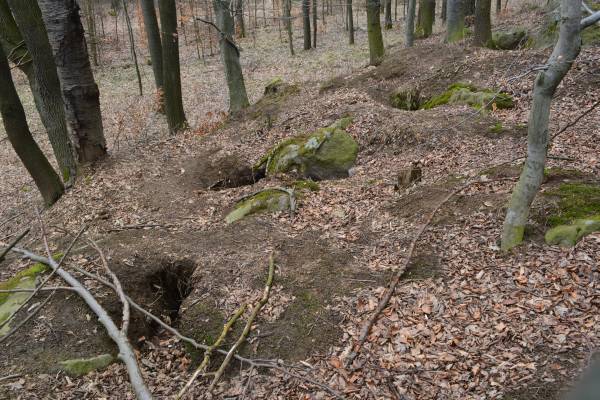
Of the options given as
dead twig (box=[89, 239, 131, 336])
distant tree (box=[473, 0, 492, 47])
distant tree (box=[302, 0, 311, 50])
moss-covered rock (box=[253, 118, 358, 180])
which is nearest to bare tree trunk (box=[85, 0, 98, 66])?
distant tree (box=[302, 0, 311, 50])

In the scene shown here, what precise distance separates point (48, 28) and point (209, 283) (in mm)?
6428

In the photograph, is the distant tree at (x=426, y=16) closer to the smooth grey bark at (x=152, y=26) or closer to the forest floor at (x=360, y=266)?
the forest floor at (x=360, y=266)

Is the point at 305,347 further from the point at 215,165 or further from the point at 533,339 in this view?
the point at 215,165

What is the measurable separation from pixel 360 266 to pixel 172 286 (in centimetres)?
272

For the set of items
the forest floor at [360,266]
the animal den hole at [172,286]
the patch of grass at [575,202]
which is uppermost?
the patch of grass at [575,202]

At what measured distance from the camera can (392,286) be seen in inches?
194

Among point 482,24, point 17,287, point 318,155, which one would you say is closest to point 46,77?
point 17,287

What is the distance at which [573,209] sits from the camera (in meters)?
5.23

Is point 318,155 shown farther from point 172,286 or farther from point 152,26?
point 152,26

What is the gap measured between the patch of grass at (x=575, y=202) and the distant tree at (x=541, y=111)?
0.59 metres

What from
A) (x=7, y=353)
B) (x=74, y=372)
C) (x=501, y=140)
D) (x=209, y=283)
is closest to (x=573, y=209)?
(x=501, y=140)

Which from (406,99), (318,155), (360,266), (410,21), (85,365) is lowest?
(85,365)

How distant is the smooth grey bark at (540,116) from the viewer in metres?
3.74

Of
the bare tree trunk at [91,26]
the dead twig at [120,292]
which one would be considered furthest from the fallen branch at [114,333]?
the bare tree trunk at [91,26]
